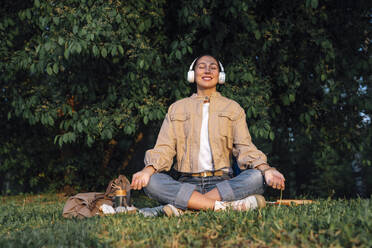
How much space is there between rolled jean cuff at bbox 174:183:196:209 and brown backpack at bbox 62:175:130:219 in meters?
0.73

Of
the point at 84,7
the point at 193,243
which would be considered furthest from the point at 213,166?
the point at 84,7

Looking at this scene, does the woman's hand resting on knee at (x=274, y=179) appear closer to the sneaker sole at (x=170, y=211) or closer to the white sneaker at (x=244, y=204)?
the white sneaker at (x=244, y=204)

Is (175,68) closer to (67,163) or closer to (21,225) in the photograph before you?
(21,225)

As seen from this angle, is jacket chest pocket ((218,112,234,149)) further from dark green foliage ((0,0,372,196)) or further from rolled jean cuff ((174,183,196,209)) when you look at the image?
dark green foliage ((0,0,372,196))

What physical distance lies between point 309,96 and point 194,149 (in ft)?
11.2

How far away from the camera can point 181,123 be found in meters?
4.45

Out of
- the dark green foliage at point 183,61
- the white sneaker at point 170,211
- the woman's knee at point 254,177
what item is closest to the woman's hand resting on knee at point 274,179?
the woman's knee at point 254,177

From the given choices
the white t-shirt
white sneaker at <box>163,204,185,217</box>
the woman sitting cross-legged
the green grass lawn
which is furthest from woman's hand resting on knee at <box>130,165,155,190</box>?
the white t-shirt

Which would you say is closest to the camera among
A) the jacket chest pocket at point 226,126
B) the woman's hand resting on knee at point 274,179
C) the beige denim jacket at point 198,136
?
the woman's hand resting on knee at point 274,179

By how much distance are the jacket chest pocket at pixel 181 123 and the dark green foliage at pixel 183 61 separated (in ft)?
4.03

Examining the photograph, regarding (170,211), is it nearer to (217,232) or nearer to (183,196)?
(183,196)

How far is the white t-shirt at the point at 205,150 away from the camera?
13.9 ft

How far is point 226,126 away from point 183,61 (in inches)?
81.5

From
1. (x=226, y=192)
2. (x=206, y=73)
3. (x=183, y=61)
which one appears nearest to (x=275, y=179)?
(x=226, y=192)
